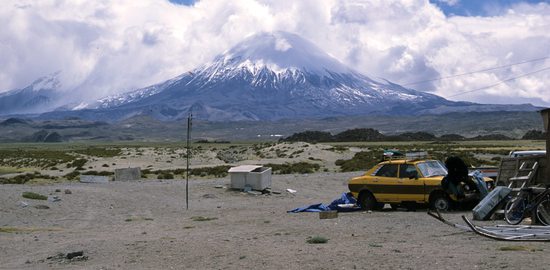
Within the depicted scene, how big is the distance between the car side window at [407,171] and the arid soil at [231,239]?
1.09m

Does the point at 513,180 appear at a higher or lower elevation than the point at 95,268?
higher

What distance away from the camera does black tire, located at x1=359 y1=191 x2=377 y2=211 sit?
73.9ft

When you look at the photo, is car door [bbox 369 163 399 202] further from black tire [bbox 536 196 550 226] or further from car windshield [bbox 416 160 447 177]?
black tire [bbox 536 196 550 226]

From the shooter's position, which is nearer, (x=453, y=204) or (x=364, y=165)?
(x=453, y=204)

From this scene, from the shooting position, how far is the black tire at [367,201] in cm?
2252

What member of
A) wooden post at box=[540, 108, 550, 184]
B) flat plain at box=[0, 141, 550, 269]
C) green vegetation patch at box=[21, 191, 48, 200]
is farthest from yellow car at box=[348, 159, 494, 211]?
green vegetation patch at box=[21, 191, 48, 200]

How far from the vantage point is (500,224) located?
16281mm

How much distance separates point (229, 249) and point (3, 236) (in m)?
7.48

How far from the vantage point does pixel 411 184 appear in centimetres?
2164

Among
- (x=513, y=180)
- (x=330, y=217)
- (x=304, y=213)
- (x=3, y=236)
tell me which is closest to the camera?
(x=513, y=180)

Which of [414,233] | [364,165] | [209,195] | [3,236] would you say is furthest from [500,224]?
[364,165]

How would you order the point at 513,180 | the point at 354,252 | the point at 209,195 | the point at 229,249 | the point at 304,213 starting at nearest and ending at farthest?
the point at 354,252 < the point at 229,249 < the point at 513,180 < the point at 304,213 < the point at 209,195

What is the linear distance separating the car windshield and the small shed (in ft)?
40.5

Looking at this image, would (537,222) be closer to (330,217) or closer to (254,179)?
(330,217)
